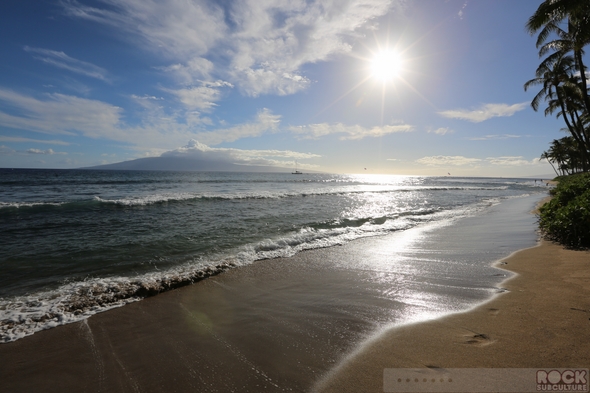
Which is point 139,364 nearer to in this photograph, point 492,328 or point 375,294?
point 375,294

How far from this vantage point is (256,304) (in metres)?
4.83

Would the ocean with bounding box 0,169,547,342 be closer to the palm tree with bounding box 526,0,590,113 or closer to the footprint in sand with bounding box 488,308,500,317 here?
the footprint in sand with bounding box 488,308,500,317

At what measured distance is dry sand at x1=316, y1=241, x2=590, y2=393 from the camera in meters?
2.81

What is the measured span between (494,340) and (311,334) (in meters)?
2.28

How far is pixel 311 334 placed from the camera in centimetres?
373

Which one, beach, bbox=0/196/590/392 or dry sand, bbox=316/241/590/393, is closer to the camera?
dry sand, bbox=316/241/590/393

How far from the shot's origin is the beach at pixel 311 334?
2.92 meters

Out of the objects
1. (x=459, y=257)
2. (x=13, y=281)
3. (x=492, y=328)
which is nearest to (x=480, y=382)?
(x=492, y=328)

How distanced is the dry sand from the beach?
0.05 feet

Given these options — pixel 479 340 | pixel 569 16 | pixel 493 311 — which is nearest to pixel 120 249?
pixel 479 340

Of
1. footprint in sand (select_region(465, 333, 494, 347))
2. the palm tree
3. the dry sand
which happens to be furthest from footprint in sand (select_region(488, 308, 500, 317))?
the palm tree

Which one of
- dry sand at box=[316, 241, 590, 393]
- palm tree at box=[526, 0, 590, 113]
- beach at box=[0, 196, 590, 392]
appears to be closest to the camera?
dry sand at box=[316, 241, 590, 393]

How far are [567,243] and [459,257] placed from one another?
3423mm

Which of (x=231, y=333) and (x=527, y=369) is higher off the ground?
(x=527, y=369)
